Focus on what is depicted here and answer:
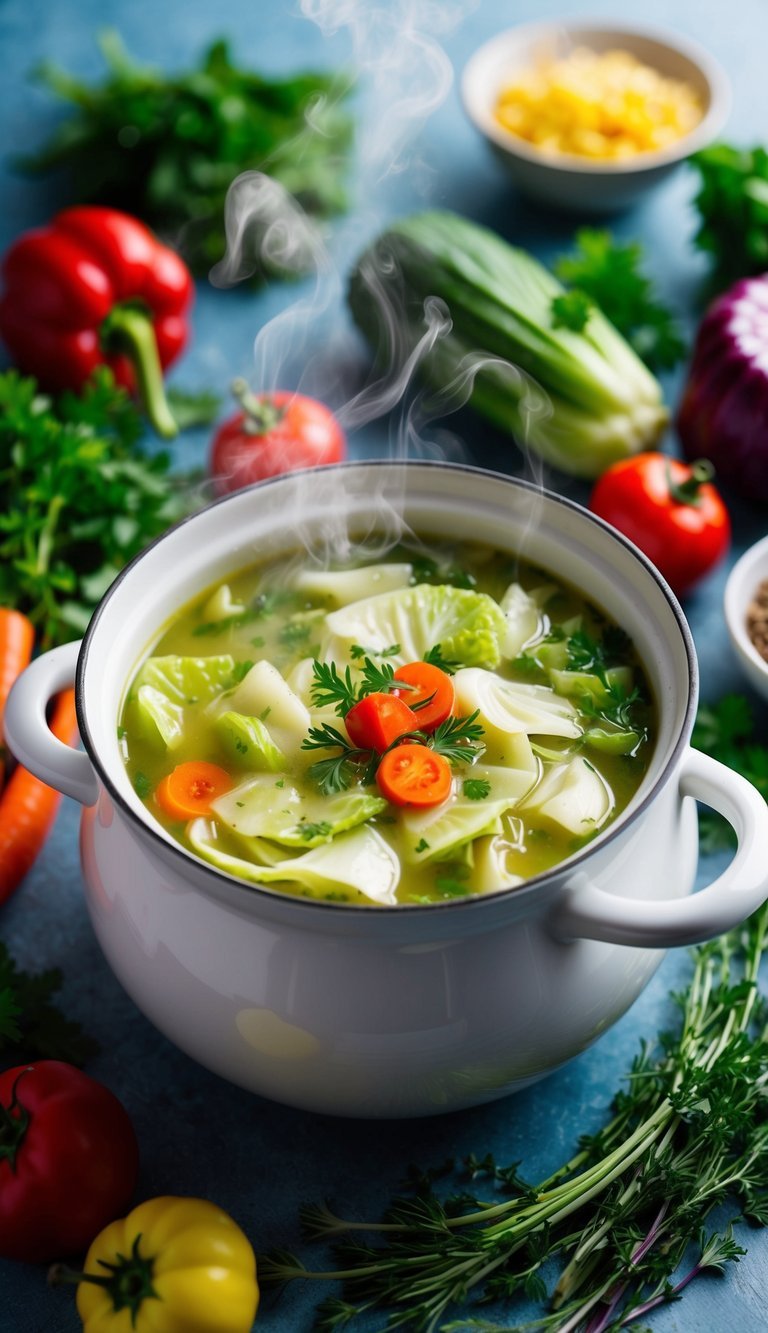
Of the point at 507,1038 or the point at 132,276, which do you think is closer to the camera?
the point at 507,1038

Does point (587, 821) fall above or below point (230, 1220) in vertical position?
above

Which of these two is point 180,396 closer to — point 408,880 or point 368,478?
point 368,478

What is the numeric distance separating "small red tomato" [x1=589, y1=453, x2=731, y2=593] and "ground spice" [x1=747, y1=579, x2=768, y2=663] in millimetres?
182

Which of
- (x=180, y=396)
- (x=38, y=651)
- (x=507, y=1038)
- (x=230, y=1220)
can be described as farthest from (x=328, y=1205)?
(x=180, y=396)

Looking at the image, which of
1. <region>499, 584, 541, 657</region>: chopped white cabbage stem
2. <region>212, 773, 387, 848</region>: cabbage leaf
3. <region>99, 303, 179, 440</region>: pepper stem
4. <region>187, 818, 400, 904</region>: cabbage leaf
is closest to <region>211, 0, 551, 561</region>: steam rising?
<region>99, 303, 179, 440</region>: pepper stem

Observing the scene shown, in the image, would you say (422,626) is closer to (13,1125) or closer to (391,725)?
(391,725)

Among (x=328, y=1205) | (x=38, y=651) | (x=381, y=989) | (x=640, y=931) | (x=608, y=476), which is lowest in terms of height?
(x=38, y=651)

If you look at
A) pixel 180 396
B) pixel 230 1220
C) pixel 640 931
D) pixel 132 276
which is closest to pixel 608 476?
pixel 180 396

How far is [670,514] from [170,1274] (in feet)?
6.93

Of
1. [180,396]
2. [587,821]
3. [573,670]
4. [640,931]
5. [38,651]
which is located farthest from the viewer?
[180,396]

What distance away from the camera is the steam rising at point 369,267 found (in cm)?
384

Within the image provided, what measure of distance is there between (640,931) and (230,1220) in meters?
0.79

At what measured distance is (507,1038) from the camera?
6.64 feet

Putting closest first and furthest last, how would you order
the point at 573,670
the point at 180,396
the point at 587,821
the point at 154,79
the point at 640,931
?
1. the point at 640,931
2. the point at 587,821
3. the point at 573,670
4. the point at 180,396
5. the point at 154,79
